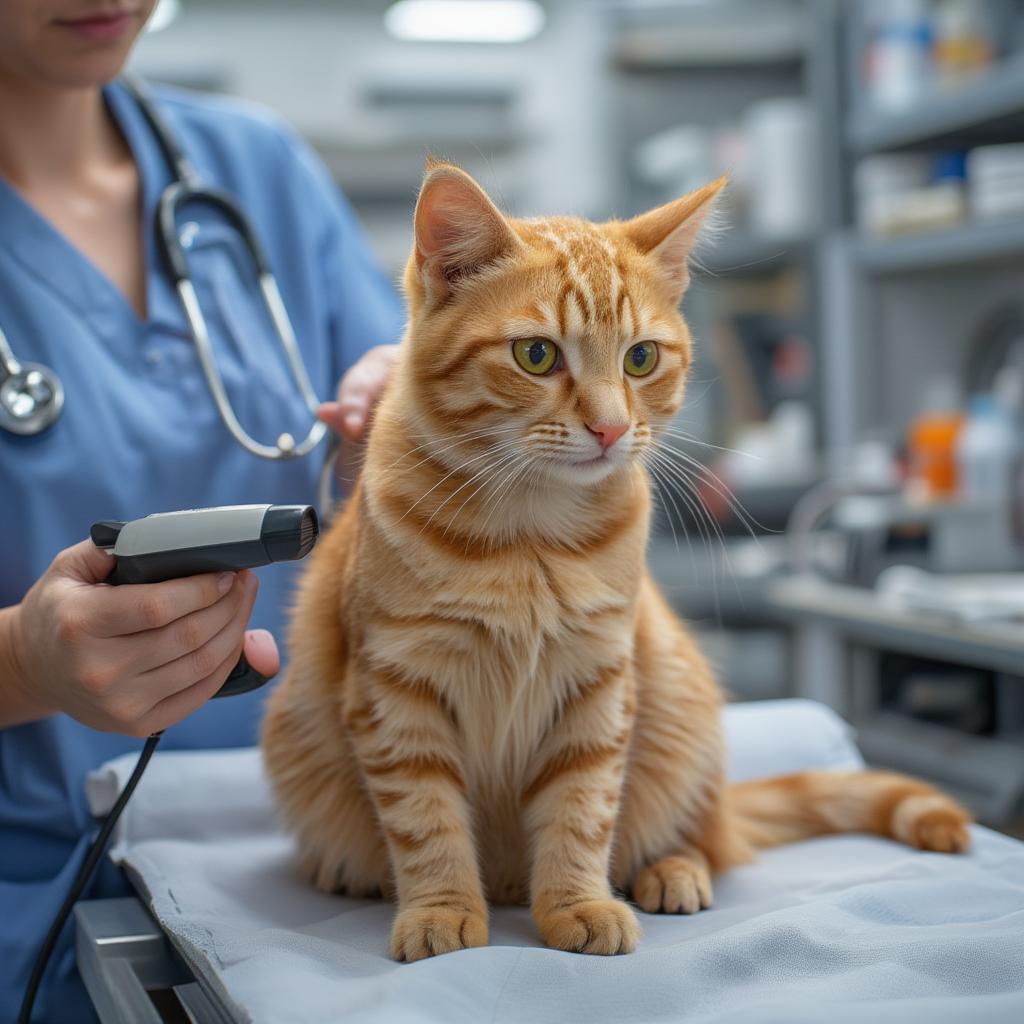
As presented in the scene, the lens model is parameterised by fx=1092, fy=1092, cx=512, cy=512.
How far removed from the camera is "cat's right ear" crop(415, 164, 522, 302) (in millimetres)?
798

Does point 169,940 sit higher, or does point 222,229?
point 222,229

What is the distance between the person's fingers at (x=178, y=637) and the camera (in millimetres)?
702

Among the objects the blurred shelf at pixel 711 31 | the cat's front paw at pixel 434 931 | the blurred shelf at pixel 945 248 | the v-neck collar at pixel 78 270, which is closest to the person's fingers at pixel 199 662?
the cat's front paw at pixel 434 931

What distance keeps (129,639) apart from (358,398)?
381 millimetres

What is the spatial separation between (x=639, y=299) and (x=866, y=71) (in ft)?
5.62

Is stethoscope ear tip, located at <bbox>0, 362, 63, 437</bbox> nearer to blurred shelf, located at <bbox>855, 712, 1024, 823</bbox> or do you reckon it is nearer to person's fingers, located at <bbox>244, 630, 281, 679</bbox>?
person's fingers, located at <bbox>244, 630, 281, 679</bbox>

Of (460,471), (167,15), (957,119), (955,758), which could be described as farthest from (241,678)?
(167,15)

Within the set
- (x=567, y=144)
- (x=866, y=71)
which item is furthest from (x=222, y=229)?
(x=567, y=144)

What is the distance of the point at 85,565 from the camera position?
0.72 metres

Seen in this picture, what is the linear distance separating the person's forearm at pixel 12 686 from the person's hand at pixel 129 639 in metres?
0.03

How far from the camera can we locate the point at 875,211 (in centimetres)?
223

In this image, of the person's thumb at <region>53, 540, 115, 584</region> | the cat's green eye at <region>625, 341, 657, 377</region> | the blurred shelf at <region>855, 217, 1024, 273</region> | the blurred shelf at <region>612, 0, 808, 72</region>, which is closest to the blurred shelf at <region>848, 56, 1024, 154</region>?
the blurred shelf at <region>855, 217, 1024, 273</region>

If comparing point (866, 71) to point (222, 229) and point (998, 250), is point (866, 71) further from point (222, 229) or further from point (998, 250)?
point (222, 229)

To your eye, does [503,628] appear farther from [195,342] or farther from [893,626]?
[893,626]
